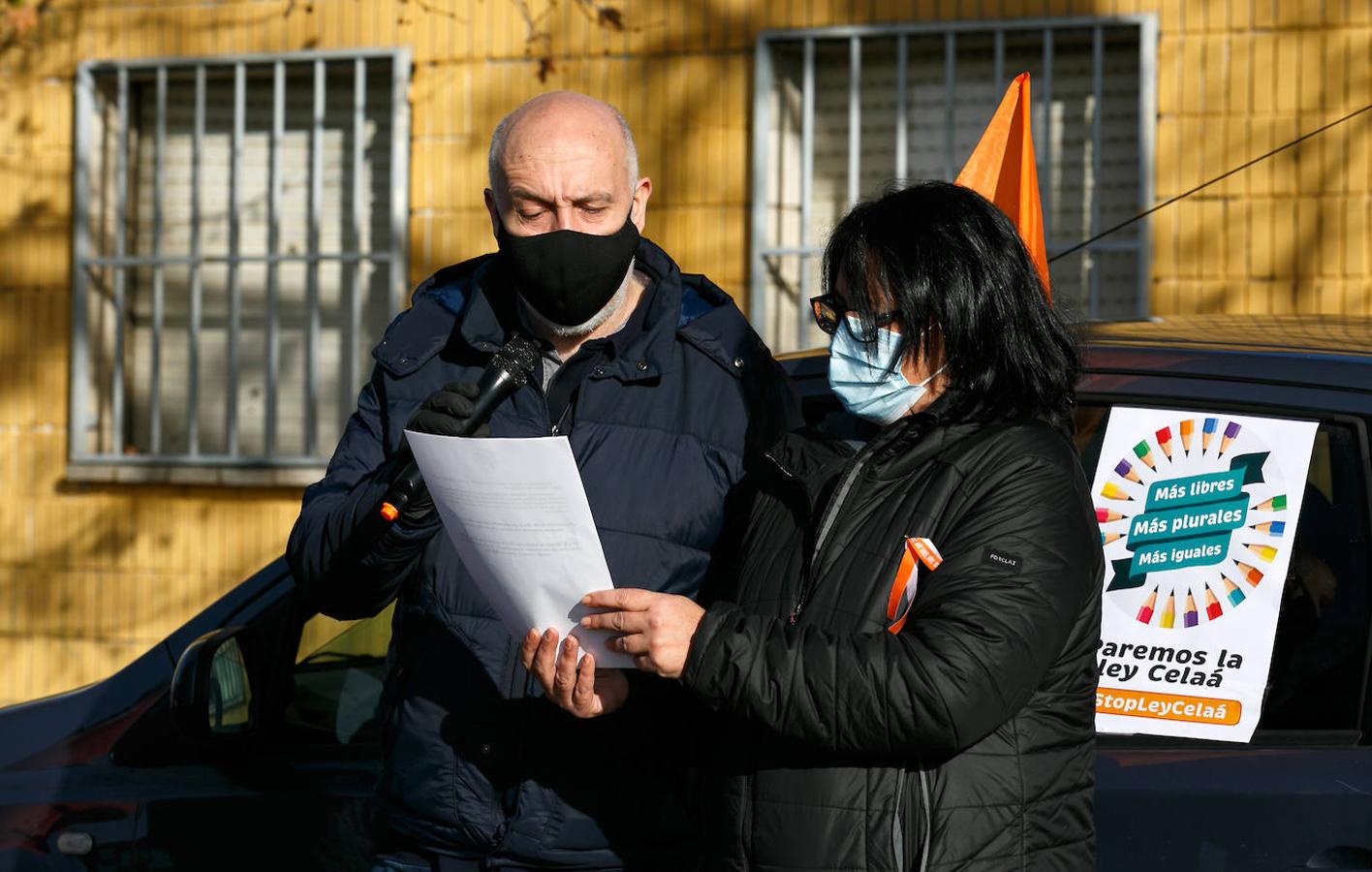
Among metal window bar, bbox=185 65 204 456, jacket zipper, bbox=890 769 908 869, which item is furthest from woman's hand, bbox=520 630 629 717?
metal window bar, bbox=185 65 204 456

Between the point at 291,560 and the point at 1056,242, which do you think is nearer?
the point at 291,560

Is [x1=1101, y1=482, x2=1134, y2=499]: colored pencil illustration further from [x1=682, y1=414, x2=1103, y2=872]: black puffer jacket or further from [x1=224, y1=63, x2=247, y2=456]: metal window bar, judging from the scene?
[x1=224, y1=63, x2=247, y2=456]: metal window bar

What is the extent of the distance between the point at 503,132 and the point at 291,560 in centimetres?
72

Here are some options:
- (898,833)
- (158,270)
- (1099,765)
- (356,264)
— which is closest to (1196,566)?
(1099,765)

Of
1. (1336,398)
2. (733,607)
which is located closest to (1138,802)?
(1336,398)

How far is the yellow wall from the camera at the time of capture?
6551mm

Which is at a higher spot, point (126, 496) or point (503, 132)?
point (503, 132)

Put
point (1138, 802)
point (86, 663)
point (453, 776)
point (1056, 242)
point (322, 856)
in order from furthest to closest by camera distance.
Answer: point (86, 663)
point (1056, 242)
point (322, 856)
point (1138, 802)
point (453, 776)

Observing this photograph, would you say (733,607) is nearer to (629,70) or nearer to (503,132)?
(503,132)

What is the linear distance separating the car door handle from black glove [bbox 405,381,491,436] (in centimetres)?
135

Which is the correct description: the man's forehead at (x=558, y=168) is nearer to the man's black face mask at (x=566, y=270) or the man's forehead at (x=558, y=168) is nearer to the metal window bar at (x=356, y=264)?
the man's black face mask at (x=566, y=270)

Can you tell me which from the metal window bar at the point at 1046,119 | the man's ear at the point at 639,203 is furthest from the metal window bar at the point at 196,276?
the man's ear at the point at 639,203

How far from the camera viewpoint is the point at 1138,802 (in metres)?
2.57

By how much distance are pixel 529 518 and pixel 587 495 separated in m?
0.30
